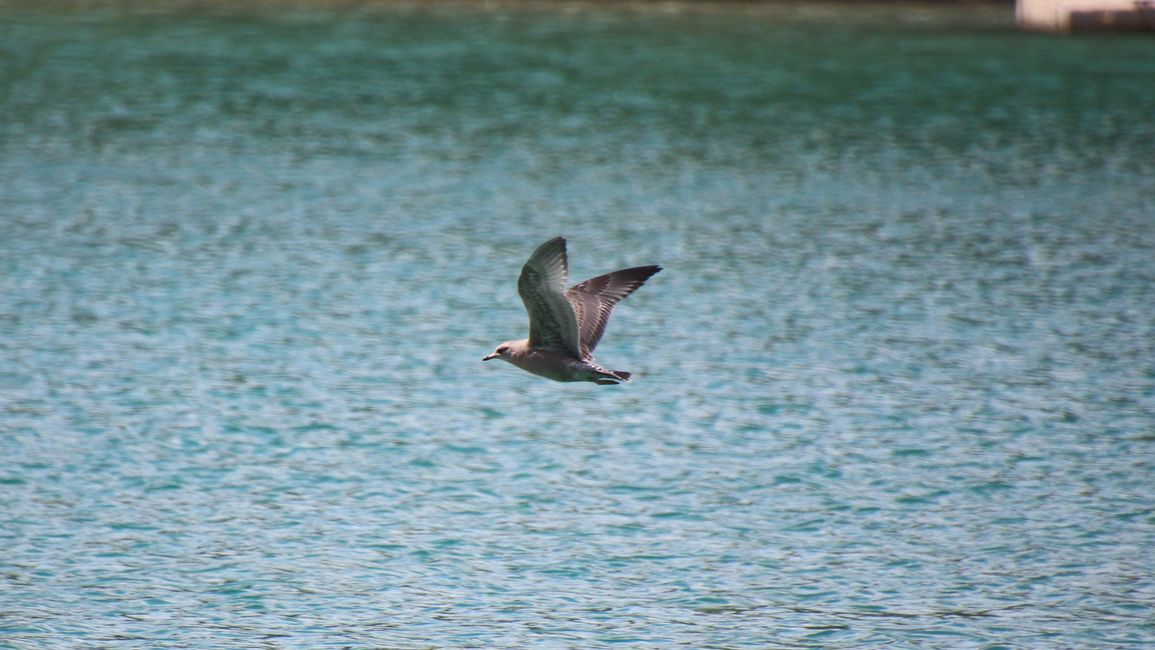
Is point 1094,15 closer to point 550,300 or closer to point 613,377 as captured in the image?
point 550,300

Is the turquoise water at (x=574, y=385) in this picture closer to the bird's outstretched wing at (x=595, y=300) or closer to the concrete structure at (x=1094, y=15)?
the bird's outstretched wing at (x=595, y=300)

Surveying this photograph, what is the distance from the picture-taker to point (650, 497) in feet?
59.0

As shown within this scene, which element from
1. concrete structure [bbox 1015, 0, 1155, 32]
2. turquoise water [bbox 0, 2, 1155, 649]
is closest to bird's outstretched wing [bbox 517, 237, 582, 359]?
turquoise water [bbox 0, 2, 1155, 649]

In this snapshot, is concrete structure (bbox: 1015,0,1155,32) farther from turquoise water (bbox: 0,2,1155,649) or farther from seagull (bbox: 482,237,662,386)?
seagull (bbox: 482,237,662,386)

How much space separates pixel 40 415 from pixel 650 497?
24.7 feet

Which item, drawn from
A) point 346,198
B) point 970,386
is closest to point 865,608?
point 970,386

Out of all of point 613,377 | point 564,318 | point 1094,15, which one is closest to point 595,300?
point 564,318

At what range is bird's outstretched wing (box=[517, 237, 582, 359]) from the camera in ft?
42.6

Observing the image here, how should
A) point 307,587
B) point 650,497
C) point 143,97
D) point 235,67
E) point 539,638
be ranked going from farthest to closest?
point 235,67, point 143,97, point 650,497, point 307,587, point 539,638

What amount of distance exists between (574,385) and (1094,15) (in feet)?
126

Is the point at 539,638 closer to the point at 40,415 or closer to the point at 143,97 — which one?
the point at 40,415

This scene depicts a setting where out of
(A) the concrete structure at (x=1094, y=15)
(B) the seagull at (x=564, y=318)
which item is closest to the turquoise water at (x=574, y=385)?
(B) the seagull at (x=564, y=318)

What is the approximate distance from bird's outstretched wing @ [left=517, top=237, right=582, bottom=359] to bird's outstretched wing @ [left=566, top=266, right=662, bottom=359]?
0.17m

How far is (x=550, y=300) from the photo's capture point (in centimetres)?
1349
